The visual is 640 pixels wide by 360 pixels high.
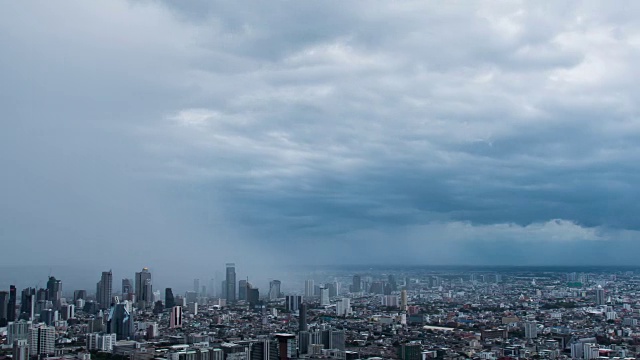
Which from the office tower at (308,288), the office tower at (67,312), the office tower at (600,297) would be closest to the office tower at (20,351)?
the office tower at (67,312)

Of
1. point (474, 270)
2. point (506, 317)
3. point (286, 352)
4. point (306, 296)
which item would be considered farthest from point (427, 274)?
point (286, 352)

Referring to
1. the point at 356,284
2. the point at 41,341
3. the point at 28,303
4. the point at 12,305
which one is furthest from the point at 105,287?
the point at 356,284

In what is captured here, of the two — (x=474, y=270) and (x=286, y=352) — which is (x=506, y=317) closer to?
(x=286, y=352)

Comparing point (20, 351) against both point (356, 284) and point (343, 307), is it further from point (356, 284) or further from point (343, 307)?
point (356, 284)

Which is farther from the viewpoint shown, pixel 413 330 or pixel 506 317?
pixel 506 317

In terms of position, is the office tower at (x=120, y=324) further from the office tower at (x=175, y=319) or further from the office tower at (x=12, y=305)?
Answer: the office tower at (x=12, y=305)
